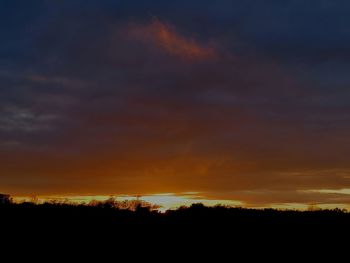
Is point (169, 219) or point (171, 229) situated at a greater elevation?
point (169, 219)

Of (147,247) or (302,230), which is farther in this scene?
(302,230)

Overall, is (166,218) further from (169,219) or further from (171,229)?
(171,229)

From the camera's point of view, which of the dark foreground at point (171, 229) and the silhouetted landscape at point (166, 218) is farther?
the silhouetted landscape at point (166, 218)

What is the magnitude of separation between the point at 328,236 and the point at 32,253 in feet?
40.1

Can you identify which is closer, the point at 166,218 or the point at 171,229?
the point at 171,229

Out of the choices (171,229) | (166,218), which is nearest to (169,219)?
(166,218)

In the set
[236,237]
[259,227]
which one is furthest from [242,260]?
[259,227]

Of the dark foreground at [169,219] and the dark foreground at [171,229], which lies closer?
the dark foreground at [171,229]

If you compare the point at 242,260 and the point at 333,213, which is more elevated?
the point at 333,213

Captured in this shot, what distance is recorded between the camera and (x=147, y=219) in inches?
1000

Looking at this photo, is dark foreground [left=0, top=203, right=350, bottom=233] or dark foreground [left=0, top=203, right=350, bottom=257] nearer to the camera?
dark foreground [left=0, top=203, right=350, bottom=257]

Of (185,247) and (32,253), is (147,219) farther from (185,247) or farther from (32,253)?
(32,253)

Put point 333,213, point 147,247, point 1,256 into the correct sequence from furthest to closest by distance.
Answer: point 333,213
point 147,247
point 1,256

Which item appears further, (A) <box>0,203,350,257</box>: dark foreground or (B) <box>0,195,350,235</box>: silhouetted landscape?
(B) <box>0,195,350,235</box>: silhouetted landscape
